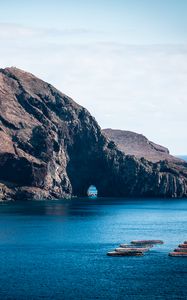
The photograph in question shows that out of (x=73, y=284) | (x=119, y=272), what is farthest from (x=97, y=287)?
(x=119, y=272)

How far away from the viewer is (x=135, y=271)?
7623 inches

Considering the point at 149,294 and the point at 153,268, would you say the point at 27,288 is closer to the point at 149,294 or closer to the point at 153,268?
the point at 149,294

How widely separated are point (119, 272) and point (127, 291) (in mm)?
22164

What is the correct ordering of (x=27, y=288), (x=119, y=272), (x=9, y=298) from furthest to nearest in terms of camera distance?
1. (x=119, y=272)
2. (x=27, y=288)
3. (x=9, y=298)

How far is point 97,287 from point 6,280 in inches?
949

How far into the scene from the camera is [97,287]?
174250mm

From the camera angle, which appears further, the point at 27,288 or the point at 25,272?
the point at 25,272

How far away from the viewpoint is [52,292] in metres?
168

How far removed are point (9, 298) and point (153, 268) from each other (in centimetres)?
5152

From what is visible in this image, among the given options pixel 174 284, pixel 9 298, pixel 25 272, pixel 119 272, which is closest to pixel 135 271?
pixel 119 272

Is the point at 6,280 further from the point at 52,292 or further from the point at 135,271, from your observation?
the point at 135,271

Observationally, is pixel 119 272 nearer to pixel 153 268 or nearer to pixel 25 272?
pixel 153 268

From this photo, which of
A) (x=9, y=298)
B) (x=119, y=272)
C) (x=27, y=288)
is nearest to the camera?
(x=9, y=298)

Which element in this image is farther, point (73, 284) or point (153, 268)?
point (153, 268)
